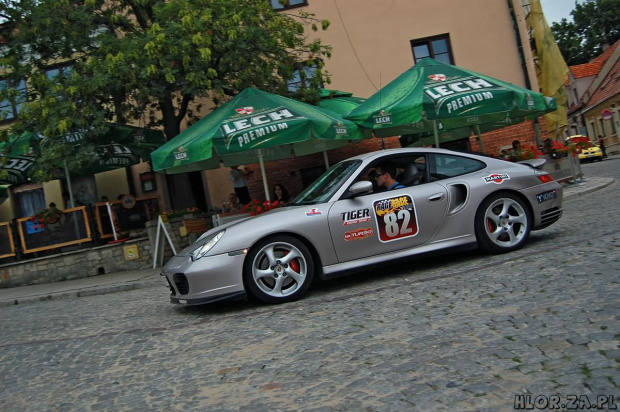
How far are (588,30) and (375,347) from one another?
250 ft

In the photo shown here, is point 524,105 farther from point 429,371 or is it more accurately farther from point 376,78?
point 429,371

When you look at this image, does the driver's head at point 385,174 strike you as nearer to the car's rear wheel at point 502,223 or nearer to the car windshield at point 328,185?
the car windshield at point 328,185

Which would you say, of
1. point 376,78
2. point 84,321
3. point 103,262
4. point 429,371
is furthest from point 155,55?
point 429,371

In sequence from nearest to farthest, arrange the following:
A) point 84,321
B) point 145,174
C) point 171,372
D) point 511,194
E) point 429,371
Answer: point 429,371 → point 171,372 → point 511,194 → point 84,321 → point 145,174

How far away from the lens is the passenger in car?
7.19 metres

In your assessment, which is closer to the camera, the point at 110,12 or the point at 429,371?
the point at 429,371

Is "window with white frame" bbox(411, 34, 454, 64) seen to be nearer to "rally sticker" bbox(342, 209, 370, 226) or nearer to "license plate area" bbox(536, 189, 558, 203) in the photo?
"license plate area" bbox(536, 189, 558, 203)

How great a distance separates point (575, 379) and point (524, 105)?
9.56 meters

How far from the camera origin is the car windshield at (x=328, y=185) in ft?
23.1

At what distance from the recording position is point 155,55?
12461 millimetres

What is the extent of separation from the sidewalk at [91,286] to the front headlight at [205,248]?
184 inches

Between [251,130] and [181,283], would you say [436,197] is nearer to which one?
[181,283]

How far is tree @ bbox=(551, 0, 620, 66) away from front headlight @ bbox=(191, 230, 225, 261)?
70.4 metres

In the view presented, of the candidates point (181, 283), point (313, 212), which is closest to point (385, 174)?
point (313, 212)
